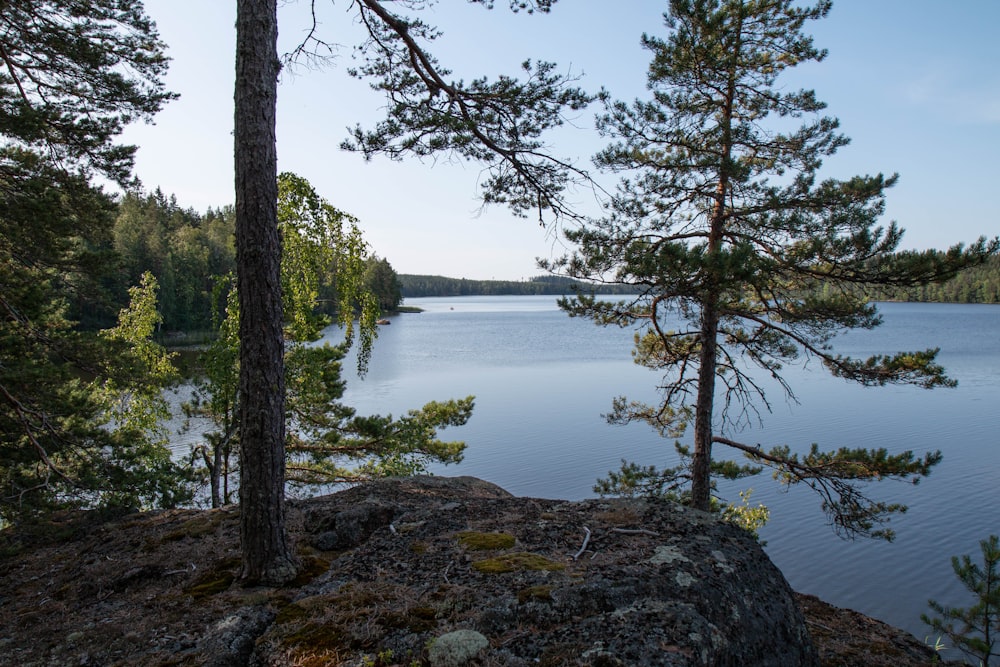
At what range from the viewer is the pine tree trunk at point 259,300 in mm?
3658

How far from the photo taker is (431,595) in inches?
129

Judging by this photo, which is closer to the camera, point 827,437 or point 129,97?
point 129,97

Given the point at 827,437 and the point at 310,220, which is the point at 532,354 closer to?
the point at 827,437

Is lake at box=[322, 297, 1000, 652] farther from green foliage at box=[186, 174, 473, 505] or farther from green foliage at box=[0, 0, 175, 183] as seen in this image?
green foliage at box=[0, 0, 175, 183]

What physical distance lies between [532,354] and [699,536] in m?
32.0

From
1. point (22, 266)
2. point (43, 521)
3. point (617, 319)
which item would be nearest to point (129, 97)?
point (22, 266)

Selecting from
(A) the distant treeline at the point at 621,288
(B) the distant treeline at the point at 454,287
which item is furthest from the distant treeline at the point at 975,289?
(B) the distant treeline at the point at 454,287

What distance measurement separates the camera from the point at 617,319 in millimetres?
8312

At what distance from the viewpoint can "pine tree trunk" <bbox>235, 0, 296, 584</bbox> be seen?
3.66 metres

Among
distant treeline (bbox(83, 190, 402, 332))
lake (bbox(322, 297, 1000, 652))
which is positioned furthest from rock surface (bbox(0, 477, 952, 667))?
distant treeline (bbox(83, 190, 402, 332))

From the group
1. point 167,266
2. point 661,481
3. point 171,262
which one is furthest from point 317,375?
point 171,262

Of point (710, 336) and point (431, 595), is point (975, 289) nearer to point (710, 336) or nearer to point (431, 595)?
point (710, 336)

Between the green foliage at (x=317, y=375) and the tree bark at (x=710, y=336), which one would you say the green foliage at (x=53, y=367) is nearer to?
the green foliage at (x=317, y=375)

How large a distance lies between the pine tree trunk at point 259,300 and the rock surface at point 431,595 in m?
0.35
